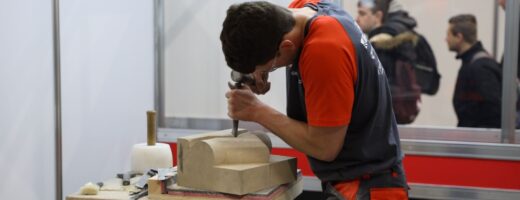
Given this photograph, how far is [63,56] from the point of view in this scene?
8.38 feet

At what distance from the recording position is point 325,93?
1560 millimetres

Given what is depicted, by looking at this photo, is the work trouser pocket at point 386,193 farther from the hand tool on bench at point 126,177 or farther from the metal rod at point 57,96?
Answer: the metal rod at point 57,96

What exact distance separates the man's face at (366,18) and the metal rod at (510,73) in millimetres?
662

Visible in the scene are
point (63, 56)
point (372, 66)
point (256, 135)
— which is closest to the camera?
point (372, 66)

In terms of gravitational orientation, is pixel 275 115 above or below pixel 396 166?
above

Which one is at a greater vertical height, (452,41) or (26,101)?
(452,41)

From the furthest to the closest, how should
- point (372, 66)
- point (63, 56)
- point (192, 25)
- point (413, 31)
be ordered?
1. point (192, 25)
2. point (413, 31)
3. point (63, 56)
4. point (372, 66)

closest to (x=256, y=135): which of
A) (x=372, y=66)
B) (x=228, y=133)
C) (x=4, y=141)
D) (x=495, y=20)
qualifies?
(x=228, y=133)

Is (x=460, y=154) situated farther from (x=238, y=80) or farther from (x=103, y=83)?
(x=103, y=83)

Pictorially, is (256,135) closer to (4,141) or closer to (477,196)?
(4,141)

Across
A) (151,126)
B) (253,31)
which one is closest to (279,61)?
(253,31)

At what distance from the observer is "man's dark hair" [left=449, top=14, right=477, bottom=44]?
3.04 metres

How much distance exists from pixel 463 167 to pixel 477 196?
15cm

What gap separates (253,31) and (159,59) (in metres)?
1.93
